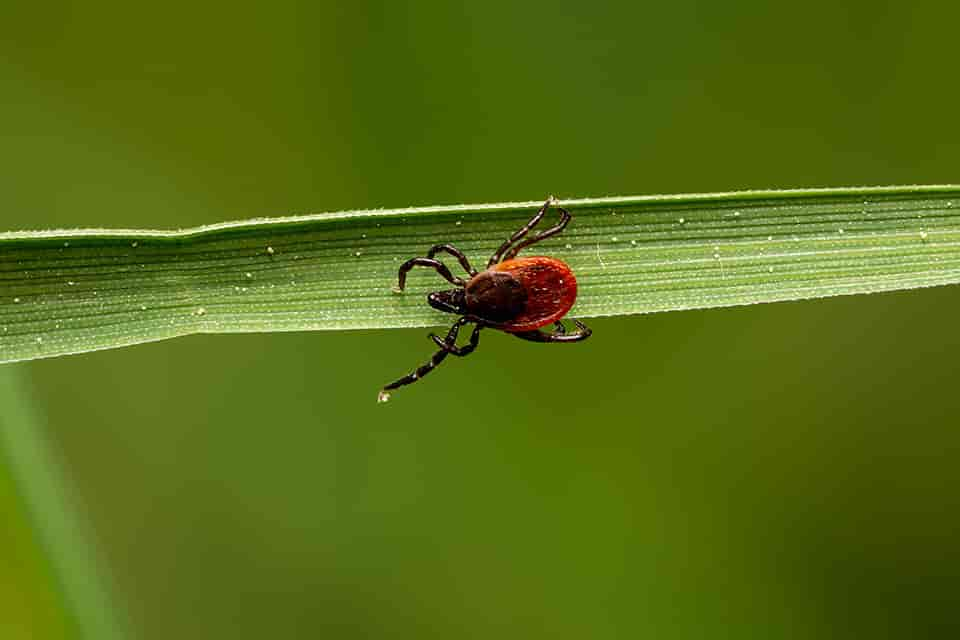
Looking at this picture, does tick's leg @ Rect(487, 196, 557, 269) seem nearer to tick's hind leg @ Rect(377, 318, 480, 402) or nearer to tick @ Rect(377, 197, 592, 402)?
tick @ Rect(377, 197, 592, 402)

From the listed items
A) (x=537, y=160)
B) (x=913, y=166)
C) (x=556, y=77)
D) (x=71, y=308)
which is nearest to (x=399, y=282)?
(x=71, y=308)

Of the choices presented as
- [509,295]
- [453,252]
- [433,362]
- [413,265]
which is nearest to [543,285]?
[509,295]

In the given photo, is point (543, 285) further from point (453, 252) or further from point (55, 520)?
point (55, 520)

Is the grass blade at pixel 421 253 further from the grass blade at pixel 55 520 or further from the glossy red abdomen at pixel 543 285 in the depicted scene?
the grass blade at pixel 55 520

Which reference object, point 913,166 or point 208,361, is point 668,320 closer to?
point 913,166

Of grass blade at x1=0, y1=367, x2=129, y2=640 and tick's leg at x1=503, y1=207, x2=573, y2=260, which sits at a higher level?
grass blade at x1=0, y1=367, x2=129, y2=640

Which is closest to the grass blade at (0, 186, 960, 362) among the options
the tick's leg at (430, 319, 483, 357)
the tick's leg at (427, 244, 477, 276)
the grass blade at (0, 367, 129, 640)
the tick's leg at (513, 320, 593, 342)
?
the tick's leg at (427, 244, 477, 276)
